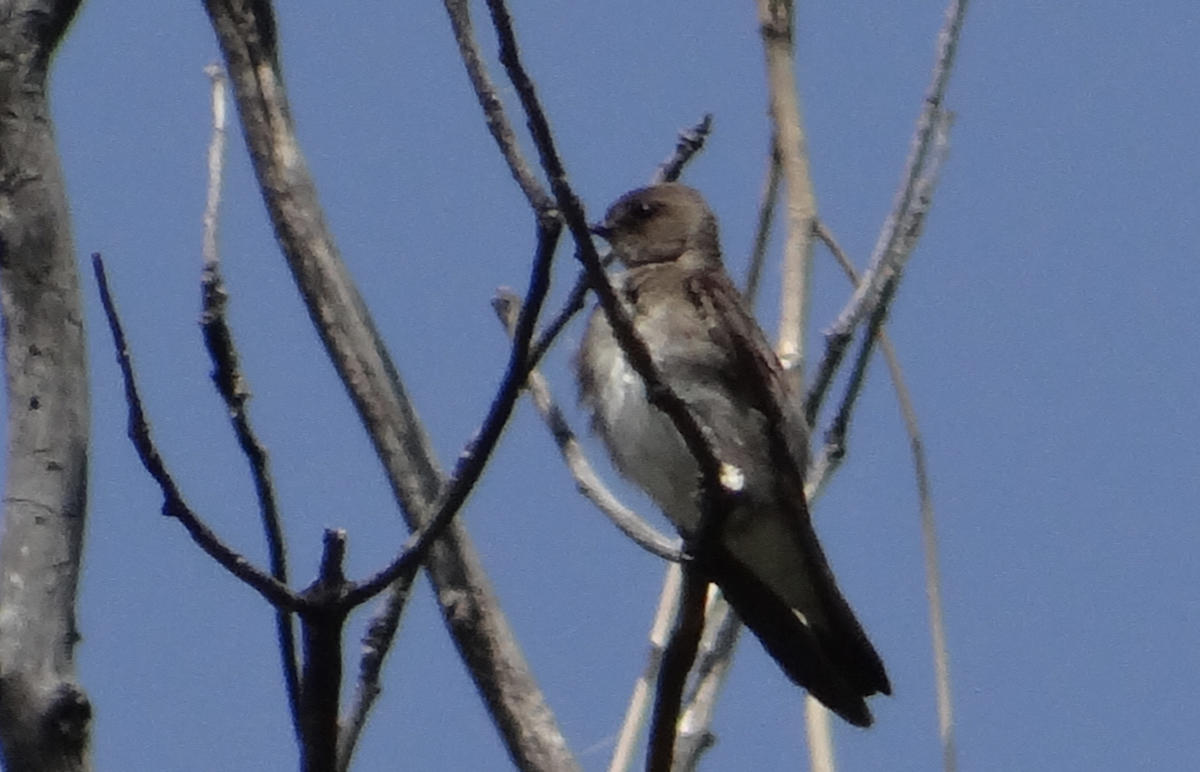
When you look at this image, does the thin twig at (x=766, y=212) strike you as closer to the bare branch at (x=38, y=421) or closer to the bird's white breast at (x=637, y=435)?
the bird's white breast at (x=637, y=435)

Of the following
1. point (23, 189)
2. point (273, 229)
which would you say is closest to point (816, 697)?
point (273, 229)

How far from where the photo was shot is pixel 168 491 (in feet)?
6.97

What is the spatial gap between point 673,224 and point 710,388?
3.22 ft

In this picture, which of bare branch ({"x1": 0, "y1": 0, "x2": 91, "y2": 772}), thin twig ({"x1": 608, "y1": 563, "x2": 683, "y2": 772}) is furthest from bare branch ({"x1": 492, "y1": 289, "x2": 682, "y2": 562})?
bare branch ({"x1": 0, "y1": 0, "x2": 91, "y2": 772})

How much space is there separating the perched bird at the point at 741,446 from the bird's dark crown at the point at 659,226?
499mm

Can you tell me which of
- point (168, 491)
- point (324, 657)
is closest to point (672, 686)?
point (324, 657)

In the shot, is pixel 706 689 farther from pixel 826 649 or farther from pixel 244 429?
pixel 244 429

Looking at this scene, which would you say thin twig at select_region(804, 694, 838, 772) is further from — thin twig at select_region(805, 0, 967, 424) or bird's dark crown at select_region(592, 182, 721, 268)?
bird's dark crown at select_region(592, 182, 721, 268)

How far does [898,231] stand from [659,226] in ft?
5.33

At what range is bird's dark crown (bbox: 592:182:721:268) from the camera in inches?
199

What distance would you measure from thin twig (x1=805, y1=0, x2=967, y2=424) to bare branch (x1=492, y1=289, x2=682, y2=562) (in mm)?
A: 387

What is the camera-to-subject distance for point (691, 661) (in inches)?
100.0

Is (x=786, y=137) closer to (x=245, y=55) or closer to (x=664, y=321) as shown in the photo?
(x=664, y=321)

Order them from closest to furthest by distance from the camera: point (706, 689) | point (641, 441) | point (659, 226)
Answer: point (706, 689) → point (641, 441) → point (659, 226)
